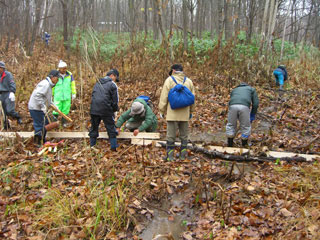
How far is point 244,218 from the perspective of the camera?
353 centimetres

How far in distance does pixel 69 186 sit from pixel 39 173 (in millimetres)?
755

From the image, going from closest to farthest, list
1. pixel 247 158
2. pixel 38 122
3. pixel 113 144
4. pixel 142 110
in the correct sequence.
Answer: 1. pixel 247 158
2. pixel 113 144
3. pixel 142 110
4. pixel 38 122

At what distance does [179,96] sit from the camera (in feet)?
15.9

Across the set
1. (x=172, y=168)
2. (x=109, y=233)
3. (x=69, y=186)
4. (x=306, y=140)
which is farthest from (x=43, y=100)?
(x=306, y=140)

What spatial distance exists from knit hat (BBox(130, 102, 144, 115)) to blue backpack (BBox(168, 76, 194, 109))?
0.95 metres

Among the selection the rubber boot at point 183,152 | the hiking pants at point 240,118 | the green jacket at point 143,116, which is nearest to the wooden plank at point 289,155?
the hiking pants at point 240,118

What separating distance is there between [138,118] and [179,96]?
66.6 inches

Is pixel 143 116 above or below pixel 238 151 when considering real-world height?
above

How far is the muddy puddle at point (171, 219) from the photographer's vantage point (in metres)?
3.50

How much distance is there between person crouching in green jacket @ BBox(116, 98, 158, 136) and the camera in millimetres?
5648

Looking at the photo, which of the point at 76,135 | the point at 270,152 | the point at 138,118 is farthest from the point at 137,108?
the point at 270,152

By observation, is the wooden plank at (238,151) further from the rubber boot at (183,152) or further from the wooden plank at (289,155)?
the rubber boot at (183,152)

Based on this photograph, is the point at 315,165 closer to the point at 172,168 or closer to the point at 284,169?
the point at 284,169

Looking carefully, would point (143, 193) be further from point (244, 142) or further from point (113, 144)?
point (244, 142)
